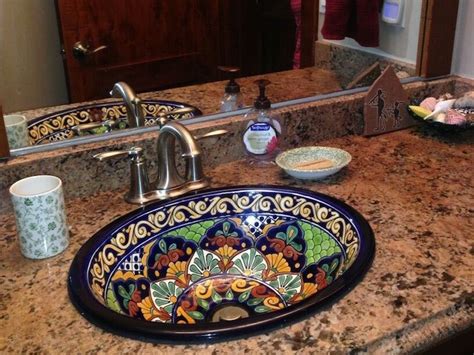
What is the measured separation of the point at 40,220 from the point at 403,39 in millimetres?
1123

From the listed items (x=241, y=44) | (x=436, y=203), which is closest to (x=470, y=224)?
(x=436, y=203)

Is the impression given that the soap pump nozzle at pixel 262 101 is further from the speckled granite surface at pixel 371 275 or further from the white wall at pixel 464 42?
the white wall at pixel 464 42

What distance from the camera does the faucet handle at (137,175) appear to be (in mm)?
1131

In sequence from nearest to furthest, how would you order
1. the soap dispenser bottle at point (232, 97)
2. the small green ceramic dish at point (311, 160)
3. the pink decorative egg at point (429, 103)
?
the small green ceramic dish at point (311, 160) < the soap dispenser bottle at point (232, 97) < the pink decorative egg at point (429, 103)

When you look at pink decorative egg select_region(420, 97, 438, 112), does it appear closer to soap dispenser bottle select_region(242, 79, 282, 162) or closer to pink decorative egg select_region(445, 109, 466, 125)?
pink decorative egg select_region(445, 109, 466, 125)

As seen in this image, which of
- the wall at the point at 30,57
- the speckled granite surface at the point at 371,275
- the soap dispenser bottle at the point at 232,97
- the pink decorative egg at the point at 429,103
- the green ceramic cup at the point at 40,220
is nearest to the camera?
the speckled granite surface at the point at 371,275

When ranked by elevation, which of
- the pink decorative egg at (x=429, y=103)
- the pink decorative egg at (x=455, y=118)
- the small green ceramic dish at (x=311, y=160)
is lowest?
the small green ceramic dish at (x=311, y=160)

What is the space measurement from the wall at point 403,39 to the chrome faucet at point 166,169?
65 centimetres

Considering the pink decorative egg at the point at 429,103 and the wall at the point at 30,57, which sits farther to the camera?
the pink decorative egg at the point at 429,103

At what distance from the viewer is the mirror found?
1124 mm

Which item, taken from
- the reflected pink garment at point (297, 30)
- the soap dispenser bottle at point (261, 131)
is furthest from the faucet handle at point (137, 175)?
the reflected pink garment at point (297, 30)

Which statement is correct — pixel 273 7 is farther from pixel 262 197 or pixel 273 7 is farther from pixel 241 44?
pixel 262 197

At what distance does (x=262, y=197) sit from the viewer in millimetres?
1139

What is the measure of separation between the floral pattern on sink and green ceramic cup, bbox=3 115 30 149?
30cm
